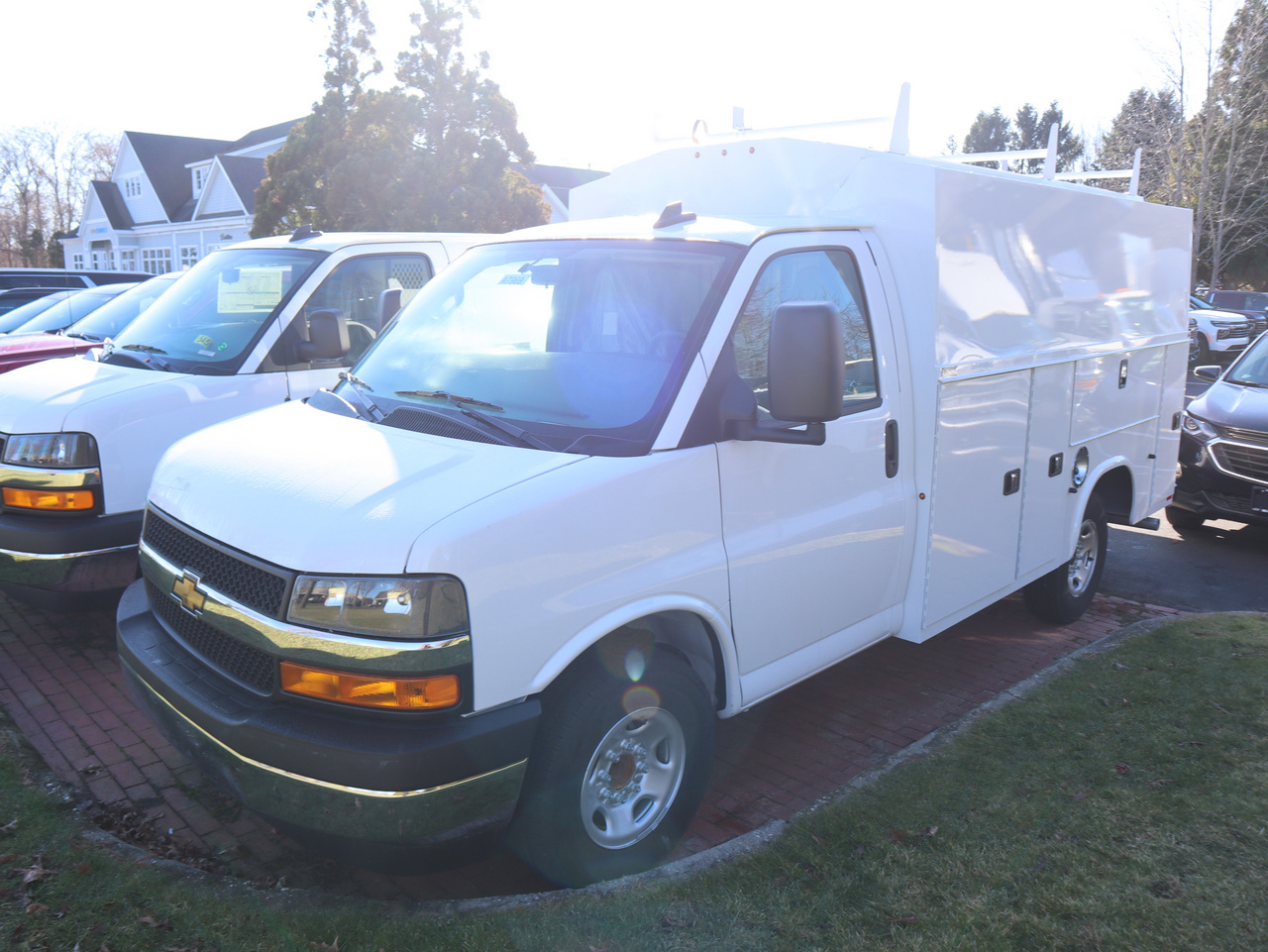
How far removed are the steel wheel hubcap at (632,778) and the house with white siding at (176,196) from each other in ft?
121

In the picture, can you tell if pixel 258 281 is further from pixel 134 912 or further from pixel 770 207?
pixel 134 912

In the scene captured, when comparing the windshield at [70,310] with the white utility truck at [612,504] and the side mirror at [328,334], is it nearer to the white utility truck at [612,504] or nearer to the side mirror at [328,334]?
the side mirror at [328,334]

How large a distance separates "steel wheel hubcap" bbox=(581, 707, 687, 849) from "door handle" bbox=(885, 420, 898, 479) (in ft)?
4.80

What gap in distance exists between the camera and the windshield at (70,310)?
10.7m

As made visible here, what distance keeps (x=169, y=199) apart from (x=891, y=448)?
49.3 metres

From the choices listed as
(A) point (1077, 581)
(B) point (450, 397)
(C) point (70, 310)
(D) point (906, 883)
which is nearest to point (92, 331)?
(C) point (70, 310)

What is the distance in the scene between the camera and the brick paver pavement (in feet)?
11.4

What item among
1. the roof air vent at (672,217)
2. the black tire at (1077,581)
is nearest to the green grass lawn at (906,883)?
the black tire at (1077,581)

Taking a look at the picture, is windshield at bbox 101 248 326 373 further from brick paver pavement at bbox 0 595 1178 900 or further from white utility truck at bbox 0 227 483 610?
brick paver pavement at bbox 0 595 1178 900

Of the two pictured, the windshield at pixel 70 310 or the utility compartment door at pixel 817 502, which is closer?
the utility compartment door at pixel 817 502

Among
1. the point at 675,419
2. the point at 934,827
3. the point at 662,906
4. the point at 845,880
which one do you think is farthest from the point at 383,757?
the point at 934,827

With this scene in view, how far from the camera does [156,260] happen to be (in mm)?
46625

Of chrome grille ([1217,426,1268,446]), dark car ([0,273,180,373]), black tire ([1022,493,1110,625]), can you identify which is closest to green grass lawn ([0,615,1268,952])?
black tire ([1022,493,1110,625])

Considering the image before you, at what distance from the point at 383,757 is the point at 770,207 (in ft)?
9.46
